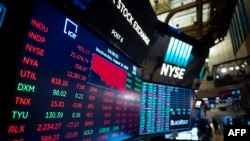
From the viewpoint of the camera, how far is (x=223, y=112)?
19094mm

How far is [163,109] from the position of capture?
10.5 feet

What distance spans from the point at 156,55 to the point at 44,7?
2.38 metres

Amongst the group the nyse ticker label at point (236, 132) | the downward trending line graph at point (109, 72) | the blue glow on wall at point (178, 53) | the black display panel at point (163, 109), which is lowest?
the nyse ticker label at point (236, 132)

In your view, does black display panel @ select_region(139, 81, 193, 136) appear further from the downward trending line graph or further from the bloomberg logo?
the downward trending line graph

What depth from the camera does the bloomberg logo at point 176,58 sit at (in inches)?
135

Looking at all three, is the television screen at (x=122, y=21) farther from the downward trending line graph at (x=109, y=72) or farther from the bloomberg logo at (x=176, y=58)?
the bloomberg logo at (x=176, y=58)

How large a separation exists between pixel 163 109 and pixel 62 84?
2.22m

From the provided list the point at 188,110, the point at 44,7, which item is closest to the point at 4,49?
the point at 44,7

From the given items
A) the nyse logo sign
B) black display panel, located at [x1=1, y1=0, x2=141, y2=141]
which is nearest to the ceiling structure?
black display panel, located at [x1=1, y1=0, x2=141, y2=141]

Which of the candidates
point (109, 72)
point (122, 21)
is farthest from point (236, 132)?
point (122, 21)

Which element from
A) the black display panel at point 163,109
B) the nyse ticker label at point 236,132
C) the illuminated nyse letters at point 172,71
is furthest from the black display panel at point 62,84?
the nyse ticker label at point 236,132

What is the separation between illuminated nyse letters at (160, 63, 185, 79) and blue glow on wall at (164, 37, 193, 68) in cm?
7

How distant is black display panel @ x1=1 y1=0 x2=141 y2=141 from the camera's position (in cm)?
99

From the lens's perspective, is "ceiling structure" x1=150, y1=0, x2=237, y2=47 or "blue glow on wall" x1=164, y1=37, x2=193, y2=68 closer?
"blue glow on wall" x1=164, y1=37, x2=193, y2=68
